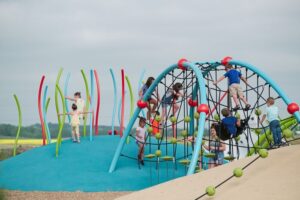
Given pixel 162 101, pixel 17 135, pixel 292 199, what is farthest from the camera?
pixel 17 135

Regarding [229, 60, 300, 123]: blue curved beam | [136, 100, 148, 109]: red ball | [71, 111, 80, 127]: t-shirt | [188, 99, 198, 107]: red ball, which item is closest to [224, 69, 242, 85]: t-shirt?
[229, 60, 300, 123]: blue curved beam

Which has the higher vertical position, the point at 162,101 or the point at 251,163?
the point at 162,101

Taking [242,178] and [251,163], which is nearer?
[242,178]

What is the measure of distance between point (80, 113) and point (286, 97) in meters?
6.37

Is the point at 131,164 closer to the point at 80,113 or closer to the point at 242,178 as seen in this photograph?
the point at 80,113

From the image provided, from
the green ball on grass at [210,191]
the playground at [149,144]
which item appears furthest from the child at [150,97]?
the green ball on grass at [210,191]

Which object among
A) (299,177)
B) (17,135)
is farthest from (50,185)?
(299,177)

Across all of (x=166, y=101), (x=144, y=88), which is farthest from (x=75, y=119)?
(x=166, y=101)

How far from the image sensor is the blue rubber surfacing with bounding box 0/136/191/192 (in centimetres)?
1605

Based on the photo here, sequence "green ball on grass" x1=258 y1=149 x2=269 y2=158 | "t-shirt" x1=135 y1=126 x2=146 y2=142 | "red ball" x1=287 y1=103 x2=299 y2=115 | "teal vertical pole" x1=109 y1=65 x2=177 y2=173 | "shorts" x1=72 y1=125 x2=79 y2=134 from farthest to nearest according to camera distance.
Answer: "shorts" x1=72 y1=125 x2=79 y2=134, "t-shirt" x1=135 y1=126 x2=146 y2=142, "teal vertical pole" x1=109 y1=65 x2=177 y2=173, "red ball" x1=287 y1=103 x2=299 y2=115, "green ball on grass" x1=258 y1=149 x2=269 y2=158

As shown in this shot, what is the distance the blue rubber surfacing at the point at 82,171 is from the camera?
16.0 m

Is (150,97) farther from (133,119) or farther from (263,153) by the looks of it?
(263,153)

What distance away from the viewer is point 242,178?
34.1 ft

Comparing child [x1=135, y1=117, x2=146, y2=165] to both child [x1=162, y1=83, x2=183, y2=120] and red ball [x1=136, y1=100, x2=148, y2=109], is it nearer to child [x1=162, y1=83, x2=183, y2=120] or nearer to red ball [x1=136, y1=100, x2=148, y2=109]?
red ball [x1=136, y1=100, x2=148, y2=109]
